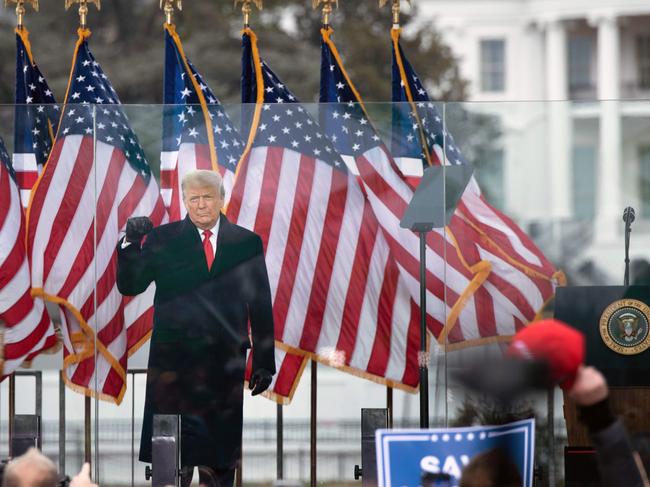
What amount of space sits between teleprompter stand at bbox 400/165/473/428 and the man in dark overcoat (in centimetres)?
84

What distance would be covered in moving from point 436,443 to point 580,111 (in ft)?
7.76

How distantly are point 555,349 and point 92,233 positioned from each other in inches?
192

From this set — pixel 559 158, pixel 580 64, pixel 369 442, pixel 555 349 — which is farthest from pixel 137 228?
pixel 580 64

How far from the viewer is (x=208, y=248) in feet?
28.8

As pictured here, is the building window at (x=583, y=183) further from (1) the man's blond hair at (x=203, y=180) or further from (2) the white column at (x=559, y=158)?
(1) the man's blond hair at (x=203, y=180)

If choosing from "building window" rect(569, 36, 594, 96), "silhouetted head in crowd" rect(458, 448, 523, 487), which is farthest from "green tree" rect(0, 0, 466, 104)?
"silhouetted head in crowd" rect(458, 448, 523, 487)

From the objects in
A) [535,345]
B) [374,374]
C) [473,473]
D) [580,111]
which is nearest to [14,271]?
[374,374]

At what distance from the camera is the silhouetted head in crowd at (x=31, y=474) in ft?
18.0

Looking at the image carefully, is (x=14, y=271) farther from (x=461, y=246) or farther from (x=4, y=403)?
(x=461, y=246)

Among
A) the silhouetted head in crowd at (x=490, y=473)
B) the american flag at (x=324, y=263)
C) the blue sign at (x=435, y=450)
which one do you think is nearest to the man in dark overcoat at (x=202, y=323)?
the american flag at (x=324, y=263)

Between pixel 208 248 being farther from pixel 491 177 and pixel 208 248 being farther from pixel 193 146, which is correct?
pixel 491 177

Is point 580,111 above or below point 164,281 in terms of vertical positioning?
above

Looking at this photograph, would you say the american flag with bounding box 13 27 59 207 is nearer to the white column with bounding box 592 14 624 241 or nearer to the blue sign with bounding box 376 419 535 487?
the blue sign with bounding box 376 419 535 487

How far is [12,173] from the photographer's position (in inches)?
350
